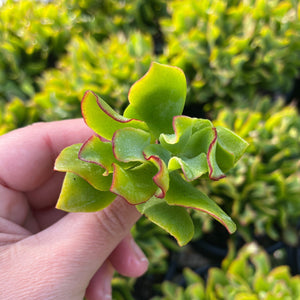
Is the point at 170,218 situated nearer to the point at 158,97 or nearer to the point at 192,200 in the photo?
the point at 192,200

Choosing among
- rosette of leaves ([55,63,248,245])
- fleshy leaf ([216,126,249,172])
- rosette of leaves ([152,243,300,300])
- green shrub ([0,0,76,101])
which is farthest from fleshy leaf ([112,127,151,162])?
green shrub ([0,0,76,101])

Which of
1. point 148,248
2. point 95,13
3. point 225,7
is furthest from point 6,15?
point 148,248

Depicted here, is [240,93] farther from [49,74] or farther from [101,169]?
[101,169]

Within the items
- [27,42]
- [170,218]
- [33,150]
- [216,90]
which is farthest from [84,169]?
[27,42]

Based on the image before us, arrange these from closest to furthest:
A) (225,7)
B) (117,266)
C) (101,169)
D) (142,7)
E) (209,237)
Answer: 1. (101,169)
2. (117,266)
3. (225,7)
4. (209,237)
5. (142,7)

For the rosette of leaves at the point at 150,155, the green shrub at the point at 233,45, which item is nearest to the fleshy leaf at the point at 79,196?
the rosette of leaves at the point at 150,155

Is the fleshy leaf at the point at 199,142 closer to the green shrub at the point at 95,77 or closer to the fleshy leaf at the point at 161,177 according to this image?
the fleshy leaf at the point at 161,177

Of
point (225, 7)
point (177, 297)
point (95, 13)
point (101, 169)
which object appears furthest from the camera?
point (95, 13)
